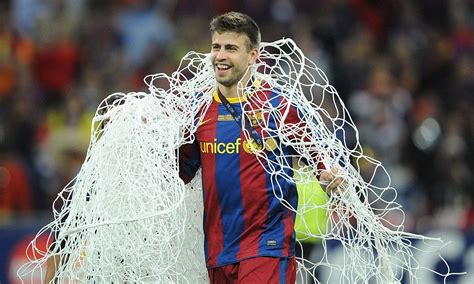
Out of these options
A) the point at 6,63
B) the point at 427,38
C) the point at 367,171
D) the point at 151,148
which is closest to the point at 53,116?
the point at 6,63

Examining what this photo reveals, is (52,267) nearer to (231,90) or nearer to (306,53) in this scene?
(231,90)

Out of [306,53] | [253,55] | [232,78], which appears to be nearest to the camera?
[232,78]

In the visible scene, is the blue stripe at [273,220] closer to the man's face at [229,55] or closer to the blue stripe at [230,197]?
the blue stripe at [230,197]

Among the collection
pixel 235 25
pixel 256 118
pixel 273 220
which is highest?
pixel 235 25

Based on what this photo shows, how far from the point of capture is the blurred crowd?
44.7ft

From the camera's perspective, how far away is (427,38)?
1653 centimetres

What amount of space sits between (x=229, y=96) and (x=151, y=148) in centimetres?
58

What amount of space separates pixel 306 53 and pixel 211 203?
7955 millimetres

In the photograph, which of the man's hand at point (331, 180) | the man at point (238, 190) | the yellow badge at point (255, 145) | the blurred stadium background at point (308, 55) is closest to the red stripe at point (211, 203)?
the man at point (238, 190)

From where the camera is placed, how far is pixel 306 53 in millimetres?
15039

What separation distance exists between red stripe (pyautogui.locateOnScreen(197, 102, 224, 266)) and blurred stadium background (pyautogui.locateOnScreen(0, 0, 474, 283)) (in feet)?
16.9

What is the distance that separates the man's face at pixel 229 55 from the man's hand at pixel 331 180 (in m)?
0.80

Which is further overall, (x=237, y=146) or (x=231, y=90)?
(x=231, y=90)

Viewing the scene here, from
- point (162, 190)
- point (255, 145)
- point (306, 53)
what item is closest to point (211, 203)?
point (162, 190)
